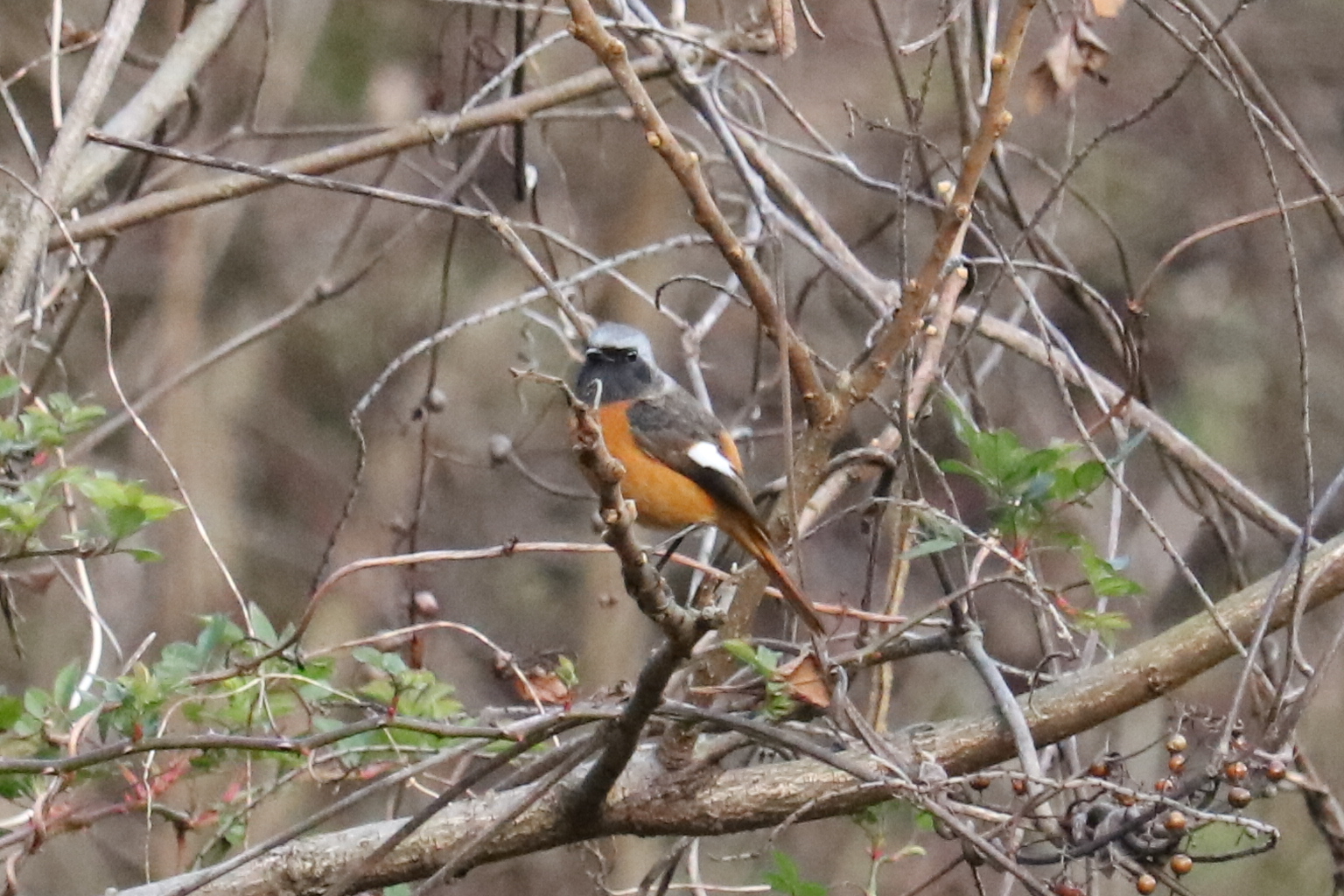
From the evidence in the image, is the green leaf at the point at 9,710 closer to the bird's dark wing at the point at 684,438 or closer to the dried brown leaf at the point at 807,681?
the dried brown leaf at the point at 807,681

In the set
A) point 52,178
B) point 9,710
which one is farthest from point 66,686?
point 52,178

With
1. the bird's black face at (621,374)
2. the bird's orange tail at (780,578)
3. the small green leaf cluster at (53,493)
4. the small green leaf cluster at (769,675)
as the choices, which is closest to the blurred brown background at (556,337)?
the bird's black face at (621,374)

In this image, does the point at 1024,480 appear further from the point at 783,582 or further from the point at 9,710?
the point at 9,710

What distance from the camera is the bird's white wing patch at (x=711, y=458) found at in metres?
3.42

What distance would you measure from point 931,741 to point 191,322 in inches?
A: 204

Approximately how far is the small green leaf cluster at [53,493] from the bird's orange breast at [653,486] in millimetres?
1222

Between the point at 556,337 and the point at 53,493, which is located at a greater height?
the point at 53,493

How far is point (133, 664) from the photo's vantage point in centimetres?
276

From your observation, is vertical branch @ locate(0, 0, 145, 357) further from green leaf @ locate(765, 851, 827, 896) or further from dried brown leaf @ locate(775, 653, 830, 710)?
green leaf @ locate(765, 851, 827, 896)

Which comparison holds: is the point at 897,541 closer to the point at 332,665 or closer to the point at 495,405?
the point at 332,665

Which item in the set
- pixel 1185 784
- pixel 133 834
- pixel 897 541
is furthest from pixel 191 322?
pixel 1185 784

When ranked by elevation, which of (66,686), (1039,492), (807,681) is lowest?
(66,686)

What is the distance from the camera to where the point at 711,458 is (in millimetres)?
3488

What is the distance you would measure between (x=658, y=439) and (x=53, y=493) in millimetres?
1377
